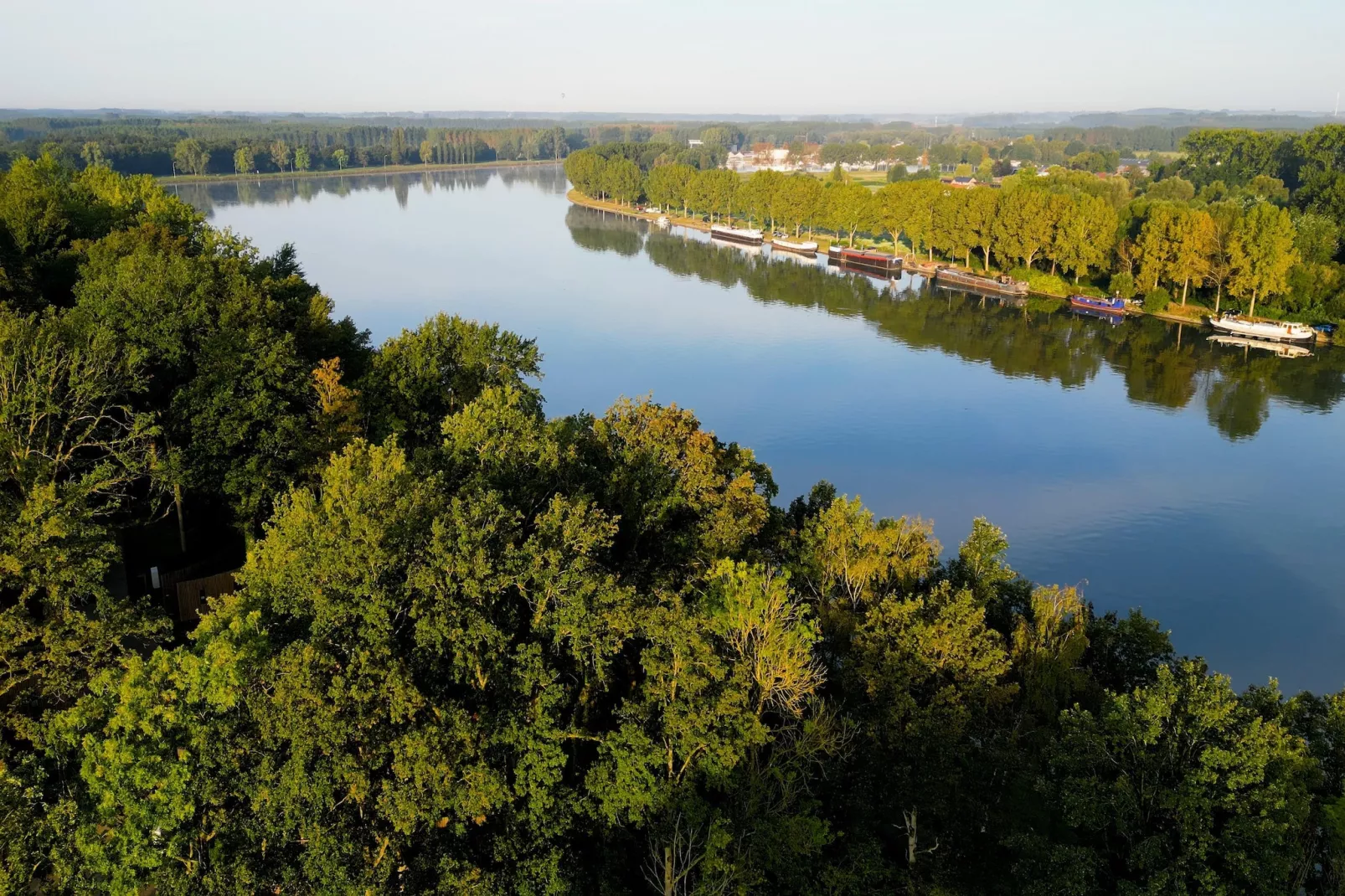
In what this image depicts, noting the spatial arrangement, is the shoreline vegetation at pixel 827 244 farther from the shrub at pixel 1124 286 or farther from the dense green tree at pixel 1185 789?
the dense green tree at pixel 1185 789

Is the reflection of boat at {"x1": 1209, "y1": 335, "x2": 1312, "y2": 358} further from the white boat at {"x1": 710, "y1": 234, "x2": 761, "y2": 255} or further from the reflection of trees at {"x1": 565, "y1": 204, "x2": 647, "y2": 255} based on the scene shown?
the reflection of trees at {"x1": 565, "y1": 204, "x2": 647, "y2": 255}

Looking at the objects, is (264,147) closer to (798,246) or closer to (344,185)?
(344,185)

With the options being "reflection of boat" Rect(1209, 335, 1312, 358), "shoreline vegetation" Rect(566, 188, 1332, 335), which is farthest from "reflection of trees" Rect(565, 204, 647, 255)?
"reflection of boat" Rect(1209, 335, 1312, 358)

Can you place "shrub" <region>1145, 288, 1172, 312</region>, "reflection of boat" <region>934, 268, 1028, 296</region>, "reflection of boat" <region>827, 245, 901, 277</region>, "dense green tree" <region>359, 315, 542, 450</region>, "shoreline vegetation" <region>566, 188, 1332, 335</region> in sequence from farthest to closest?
1. "reflection of boat" <region>827, 245, 901, 277</region>
2. "reflection of boat" <region>934, 268, 1028, 296</region>
3. "shrub" <region>1145, 288, 1172, 312</region>
4. "shoreline vegetation" <region>566, 188, 1332, 335</region>
5. "dense green tree" <region>359, 315, 542, 450</region>

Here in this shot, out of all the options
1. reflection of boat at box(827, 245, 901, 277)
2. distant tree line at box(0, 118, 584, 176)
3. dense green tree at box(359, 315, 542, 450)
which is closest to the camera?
dense green tree at box(359, 315, 542, 450)

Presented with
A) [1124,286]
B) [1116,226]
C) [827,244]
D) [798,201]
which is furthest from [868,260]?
[1124,286]

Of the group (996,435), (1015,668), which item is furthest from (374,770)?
(996,435)

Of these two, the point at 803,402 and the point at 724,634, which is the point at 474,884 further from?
the point at 803,402
